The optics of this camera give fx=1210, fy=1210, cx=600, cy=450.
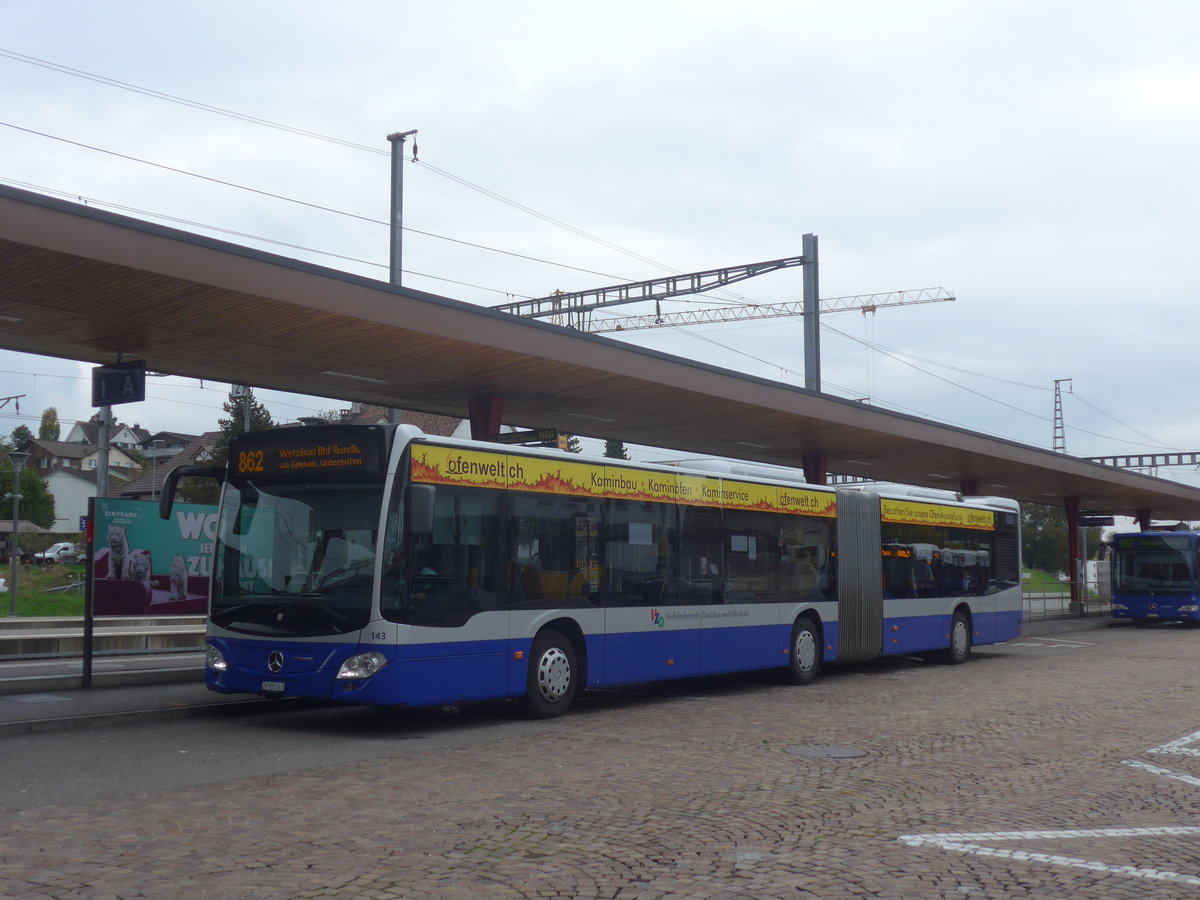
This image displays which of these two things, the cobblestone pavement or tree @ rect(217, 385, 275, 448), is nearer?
the cobblestone pavement

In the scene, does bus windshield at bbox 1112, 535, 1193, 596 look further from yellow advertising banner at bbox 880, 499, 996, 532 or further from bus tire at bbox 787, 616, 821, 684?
bus tire at bbox 787, 616, 821, 684

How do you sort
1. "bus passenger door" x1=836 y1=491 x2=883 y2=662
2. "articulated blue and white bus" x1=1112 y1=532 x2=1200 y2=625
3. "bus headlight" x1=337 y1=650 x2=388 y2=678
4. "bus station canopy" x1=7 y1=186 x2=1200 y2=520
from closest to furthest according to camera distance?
"bus headlight" x1=337 y1=650 x2=388 y2=678
"bus station canopy" x1=7 y1=186 x2=1200 y2=520
"bus passenger door" x1=836 y1=491 x2=883 y2=662
"articulated blue and white bus" x1=1112 y1=532 x2=1200 y2=625

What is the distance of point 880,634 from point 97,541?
11.5 m

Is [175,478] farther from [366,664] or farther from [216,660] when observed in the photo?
[366,664]

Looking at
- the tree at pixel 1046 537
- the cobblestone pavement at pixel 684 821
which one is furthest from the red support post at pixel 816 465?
the tree at pixel 1046 537

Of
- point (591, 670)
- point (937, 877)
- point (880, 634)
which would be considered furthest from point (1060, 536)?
point (937, 877)

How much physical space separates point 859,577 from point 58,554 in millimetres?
69898

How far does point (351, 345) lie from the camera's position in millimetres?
16094

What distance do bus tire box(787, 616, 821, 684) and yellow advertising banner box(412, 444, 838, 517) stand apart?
1.64 m

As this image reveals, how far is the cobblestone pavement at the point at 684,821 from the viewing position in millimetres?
5961

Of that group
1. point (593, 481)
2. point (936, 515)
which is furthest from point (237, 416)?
point (593, 481)

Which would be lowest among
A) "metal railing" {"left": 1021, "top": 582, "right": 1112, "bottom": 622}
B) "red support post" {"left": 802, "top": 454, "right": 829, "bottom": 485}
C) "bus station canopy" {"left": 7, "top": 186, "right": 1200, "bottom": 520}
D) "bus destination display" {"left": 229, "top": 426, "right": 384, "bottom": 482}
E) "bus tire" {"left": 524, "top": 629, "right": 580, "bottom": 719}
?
"metal railing" {"left": 1021, "top": 582, "right": 1112, "bottom": 622}

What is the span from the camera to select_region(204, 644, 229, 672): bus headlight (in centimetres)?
1167

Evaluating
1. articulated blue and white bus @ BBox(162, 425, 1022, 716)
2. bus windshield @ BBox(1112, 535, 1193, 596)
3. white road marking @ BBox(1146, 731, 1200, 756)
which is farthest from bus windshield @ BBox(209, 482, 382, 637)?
bus windshield @ BBox(1112, 535, 1193, 596)
